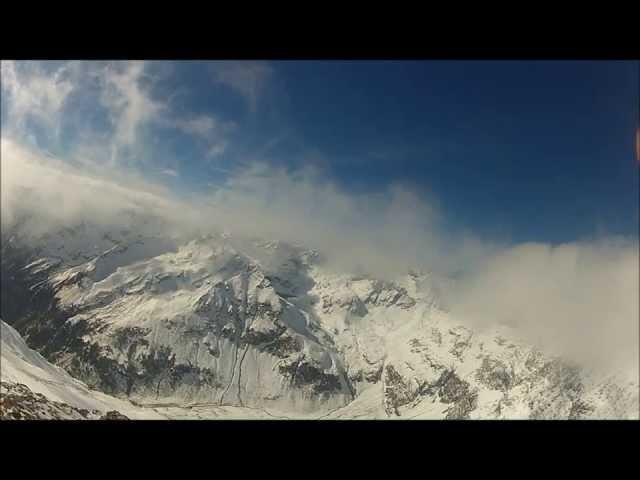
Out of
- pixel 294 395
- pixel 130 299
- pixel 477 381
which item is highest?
pixel 130 299

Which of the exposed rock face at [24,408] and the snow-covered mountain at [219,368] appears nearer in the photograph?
the exposed rock face at [24,408]

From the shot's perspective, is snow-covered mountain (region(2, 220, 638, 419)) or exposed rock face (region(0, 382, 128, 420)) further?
snow-covered mountain (region(2, 220, 638, 419))

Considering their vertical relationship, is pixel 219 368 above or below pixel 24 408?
below

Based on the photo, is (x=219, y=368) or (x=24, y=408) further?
(x=219, y=368)
